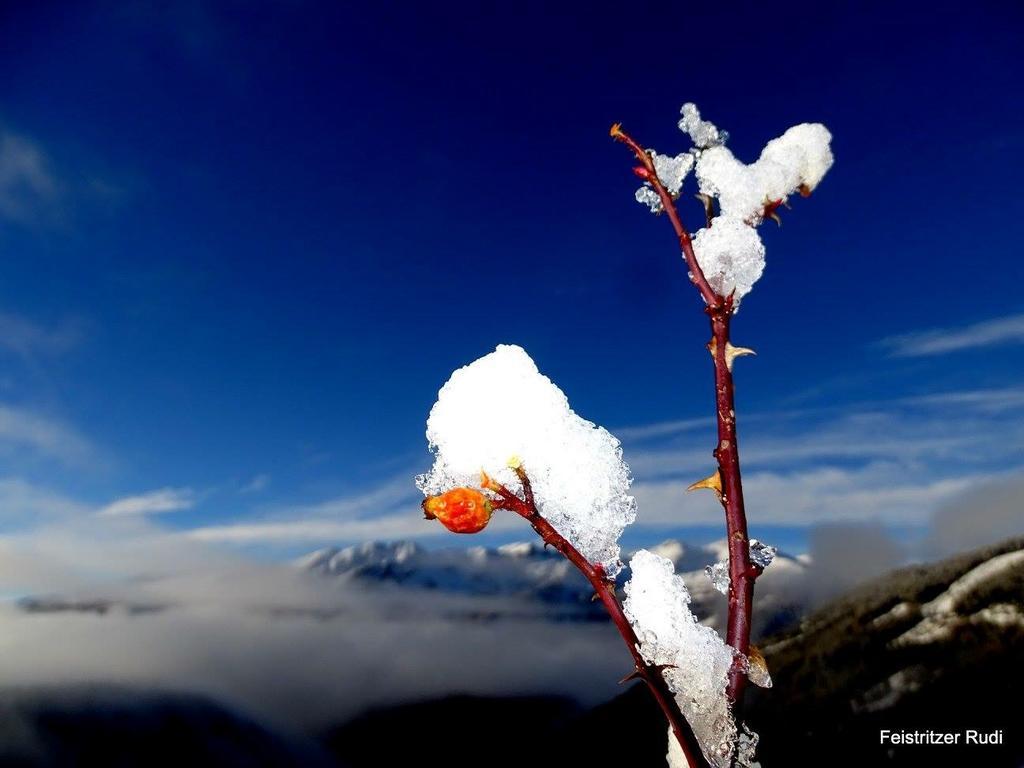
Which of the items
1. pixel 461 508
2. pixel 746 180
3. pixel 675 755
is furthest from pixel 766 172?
pixel 675 755

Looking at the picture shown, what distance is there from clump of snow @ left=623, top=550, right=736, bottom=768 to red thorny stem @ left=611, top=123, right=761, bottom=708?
54mm

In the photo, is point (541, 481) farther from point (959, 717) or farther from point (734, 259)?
point (959, 717)

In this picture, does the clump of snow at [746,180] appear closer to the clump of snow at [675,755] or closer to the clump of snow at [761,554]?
the clump of snow at [761,554]

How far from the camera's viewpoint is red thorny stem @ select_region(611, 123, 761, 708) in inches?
67.8

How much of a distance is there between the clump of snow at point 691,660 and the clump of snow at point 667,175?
1.22 metres

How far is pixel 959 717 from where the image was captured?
439ft

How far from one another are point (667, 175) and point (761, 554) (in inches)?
49.0

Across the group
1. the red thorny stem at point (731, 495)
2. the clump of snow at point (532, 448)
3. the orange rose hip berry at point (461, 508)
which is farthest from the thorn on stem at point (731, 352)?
the orange rose hip berry at point (461, 508)

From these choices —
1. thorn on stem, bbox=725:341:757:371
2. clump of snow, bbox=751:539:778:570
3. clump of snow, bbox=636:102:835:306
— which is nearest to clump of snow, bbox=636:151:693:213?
clump of snow, bbox=636:102:835:306

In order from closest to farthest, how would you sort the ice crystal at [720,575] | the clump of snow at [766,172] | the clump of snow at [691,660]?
the clump of snow at [691,660] → the ice crystal at [720,575] → the clump of snow at [766,172]

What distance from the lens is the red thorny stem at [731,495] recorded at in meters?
1.72

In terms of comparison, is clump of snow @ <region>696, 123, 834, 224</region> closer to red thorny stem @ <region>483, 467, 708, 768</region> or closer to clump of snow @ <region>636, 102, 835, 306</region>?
clump of snow @ <region>636, 102, 835, 306</region>

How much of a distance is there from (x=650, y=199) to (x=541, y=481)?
40.0 inches

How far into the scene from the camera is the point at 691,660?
1.70 m
